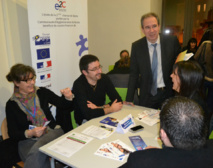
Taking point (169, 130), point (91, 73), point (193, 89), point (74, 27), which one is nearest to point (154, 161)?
point (169, 130)

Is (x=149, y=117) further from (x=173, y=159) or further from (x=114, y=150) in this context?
(x=173, y=159)

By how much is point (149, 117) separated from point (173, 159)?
4.17 feet

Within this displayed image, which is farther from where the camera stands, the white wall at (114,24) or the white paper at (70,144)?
the white wall at (114,24)

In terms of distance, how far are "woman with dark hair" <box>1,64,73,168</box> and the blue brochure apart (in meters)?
0.89

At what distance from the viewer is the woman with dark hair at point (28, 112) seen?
215 cm

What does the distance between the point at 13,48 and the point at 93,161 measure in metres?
2.47

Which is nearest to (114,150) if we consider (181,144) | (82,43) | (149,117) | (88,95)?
(181,144)

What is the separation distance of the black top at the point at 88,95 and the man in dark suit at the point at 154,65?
13.7 inches

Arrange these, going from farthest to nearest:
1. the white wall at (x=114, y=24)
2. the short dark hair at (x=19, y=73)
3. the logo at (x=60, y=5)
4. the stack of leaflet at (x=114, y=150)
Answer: the white wall at (x=114, y=24), the logo at (x=60, y=5), the short dark hair at (x=19, y=73), the stack of leaflet at (x=114, y=150)

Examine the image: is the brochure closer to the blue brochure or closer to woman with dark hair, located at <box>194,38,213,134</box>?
the blue brochure

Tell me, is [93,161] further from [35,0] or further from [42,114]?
[35,0]

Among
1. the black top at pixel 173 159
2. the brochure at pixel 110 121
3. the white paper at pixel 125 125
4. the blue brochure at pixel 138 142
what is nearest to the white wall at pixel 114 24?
the brochure at pixel 110 121

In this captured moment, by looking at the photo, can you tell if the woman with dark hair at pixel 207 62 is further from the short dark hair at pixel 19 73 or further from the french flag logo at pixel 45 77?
the short dark hair at pixel 19 73

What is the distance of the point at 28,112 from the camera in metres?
2.36
